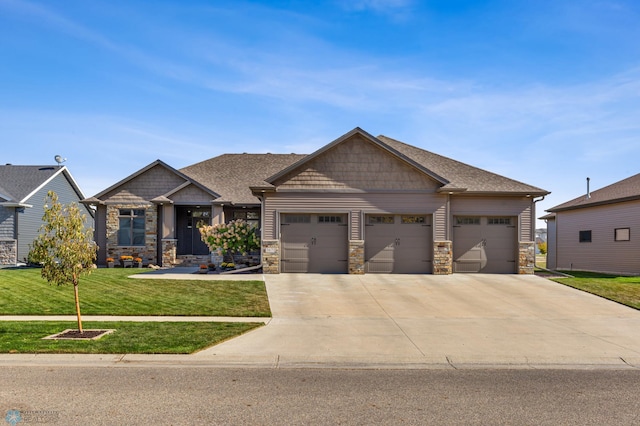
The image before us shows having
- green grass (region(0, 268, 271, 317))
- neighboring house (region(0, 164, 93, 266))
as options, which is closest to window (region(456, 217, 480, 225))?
green grass (region(0, 268, 271, 317))

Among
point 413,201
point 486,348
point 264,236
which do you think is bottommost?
point 486,348

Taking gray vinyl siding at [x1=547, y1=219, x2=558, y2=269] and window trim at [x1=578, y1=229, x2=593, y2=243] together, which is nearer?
window trim at [x1=578, y1=229, x2=593, y2=243]

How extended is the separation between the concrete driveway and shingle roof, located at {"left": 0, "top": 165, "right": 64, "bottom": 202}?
2014 centimetres

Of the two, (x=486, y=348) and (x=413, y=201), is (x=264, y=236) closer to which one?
(x=413, y=201)

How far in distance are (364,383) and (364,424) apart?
5.17 feet

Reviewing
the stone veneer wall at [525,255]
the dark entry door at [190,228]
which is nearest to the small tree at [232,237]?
the dark entry door at [190,228]

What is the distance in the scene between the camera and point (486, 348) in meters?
8.76

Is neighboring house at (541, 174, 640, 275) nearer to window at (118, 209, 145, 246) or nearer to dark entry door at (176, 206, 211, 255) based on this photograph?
dark entry door at (176, 206, 211, 255)

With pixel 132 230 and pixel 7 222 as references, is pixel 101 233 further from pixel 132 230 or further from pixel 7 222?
pixel 7 222

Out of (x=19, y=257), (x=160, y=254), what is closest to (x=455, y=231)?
(x=160, y=254)

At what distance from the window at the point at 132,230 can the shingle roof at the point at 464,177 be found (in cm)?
1433

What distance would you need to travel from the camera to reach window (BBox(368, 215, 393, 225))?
782 inches

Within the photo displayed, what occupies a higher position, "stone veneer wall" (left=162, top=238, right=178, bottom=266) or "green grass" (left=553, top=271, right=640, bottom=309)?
"stone veneer wall" (left=162, top=238, right=178, bottom=266)

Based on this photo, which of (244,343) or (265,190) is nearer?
(244,343)
